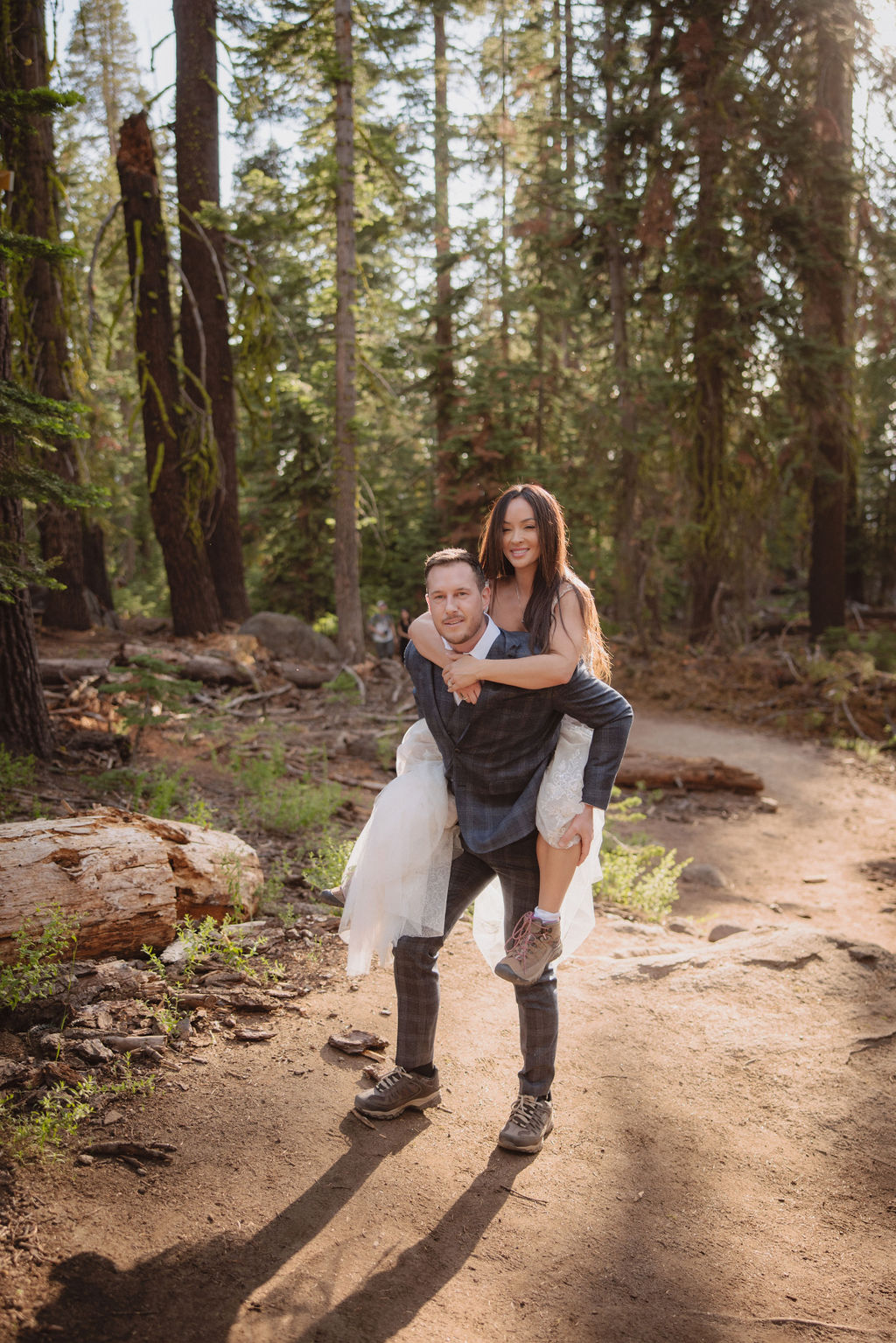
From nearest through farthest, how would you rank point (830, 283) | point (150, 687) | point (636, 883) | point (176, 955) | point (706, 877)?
point (176, 955) → point (150, 687) → point (636, 883) → point (706, 877) → point (830, 283)

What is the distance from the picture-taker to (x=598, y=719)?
9.73ft

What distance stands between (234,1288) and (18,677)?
4.68m

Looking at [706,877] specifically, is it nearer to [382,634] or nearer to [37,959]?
[37,959]

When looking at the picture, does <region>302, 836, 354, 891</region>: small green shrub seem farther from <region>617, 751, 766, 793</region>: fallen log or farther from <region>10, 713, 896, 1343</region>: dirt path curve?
<region>617, 751, 766, 793</region>: fallen log

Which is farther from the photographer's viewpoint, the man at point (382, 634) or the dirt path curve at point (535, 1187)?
the man at point (382, 634)

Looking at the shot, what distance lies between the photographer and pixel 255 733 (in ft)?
28.6

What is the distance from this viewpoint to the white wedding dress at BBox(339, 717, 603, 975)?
9.75 feet

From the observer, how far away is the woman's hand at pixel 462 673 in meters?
2.85

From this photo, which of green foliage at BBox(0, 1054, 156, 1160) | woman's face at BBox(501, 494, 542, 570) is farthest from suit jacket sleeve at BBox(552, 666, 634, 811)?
green foliage at BBox(0, 1054, 156, 1160)

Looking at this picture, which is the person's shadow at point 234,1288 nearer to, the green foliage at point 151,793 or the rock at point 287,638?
the green foliage at point 151,793

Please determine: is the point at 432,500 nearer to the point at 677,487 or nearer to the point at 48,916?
the point at 677,487

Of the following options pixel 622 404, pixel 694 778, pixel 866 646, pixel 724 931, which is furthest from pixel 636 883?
pixel 622 404

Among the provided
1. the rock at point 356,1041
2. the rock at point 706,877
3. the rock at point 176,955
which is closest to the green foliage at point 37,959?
the rock at point 176,955

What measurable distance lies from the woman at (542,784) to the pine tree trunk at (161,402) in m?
9.02
